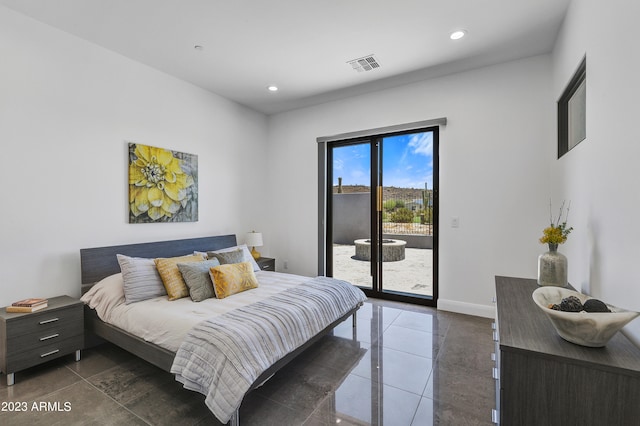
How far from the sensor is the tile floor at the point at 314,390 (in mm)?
1855

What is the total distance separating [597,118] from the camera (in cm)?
173

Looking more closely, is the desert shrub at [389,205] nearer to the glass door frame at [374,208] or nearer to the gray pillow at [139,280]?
the glass door frame at [374,208]

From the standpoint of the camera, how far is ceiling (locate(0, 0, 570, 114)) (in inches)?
96.1

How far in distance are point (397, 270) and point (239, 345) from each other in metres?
2.96

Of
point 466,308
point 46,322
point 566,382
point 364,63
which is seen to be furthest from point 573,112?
point 46,322

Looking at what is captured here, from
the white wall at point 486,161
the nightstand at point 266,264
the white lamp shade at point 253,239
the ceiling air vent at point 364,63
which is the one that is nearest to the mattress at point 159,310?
the nightstand at point 266,264

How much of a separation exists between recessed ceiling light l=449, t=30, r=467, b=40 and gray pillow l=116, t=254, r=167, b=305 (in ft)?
12.2

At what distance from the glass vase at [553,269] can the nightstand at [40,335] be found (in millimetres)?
3737

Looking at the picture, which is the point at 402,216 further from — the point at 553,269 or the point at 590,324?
the point at 590,324

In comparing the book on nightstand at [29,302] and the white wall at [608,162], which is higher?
the white wall at [608,162]

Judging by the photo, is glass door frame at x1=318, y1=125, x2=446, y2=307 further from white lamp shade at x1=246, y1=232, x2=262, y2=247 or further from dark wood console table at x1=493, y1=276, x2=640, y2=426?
dark wood console table at x1=493, y1=276, x2=640, y2=426

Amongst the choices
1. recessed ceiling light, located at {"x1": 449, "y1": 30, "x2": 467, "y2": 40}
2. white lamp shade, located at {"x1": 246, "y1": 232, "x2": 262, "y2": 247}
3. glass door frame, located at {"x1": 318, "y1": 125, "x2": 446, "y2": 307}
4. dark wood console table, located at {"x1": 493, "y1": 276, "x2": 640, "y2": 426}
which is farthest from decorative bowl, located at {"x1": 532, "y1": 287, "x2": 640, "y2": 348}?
white lamp shade, located at {"x1": 246, "y1": 232, "x2": 262, "y2": 247}

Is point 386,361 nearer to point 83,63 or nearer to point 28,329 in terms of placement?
point 28,329

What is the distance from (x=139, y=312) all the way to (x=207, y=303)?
1.72 ft
